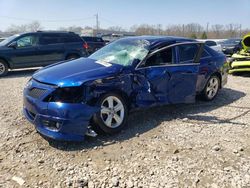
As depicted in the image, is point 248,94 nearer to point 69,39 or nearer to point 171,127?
point 171,127

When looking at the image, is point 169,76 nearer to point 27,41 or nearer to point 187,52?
point 187,52

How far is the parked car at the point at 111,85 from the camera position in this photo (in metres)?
4.16

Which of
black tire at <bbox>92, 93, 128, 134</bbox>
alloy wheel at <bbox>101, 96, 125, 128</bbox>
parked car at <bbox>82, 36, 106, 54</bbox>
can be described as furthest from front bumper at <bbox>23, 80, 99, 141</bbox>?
parked car at <bbox>82, 36, 106, 54</bbox>

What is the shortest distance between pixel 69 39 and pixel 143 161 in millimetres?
9788

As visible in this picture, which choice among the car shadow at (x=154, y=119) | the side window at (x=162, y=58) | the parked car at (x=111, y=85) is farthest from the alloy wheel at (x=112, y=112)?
the side window at (x=162, y=58)

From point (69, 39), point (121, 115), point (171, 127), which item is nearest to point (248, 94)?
point (171, 127)

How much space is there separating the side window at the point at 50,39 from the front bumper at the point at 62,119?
8.27 meters

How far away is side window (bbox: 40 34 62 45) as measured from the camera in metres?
12.0

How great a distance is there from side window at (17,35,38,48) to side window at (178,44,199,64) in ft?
24.8

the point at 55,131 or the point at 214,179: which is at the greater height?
the point at 55,131

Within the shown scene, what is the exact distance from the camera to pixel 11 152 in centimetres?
410

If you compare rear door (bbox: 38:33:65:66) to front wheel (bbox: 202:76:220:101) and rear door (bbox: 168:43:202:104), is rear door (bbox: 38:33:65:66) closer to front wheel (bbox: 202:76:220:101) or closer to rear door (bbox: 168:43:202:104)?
front wheel (bbox: 202:76:220:101)

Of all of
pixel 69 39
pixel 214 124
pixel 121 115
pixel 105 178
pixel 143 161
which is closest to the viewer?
pixel 105 178

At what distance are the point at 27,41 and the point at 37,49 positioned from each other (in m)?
0.48
